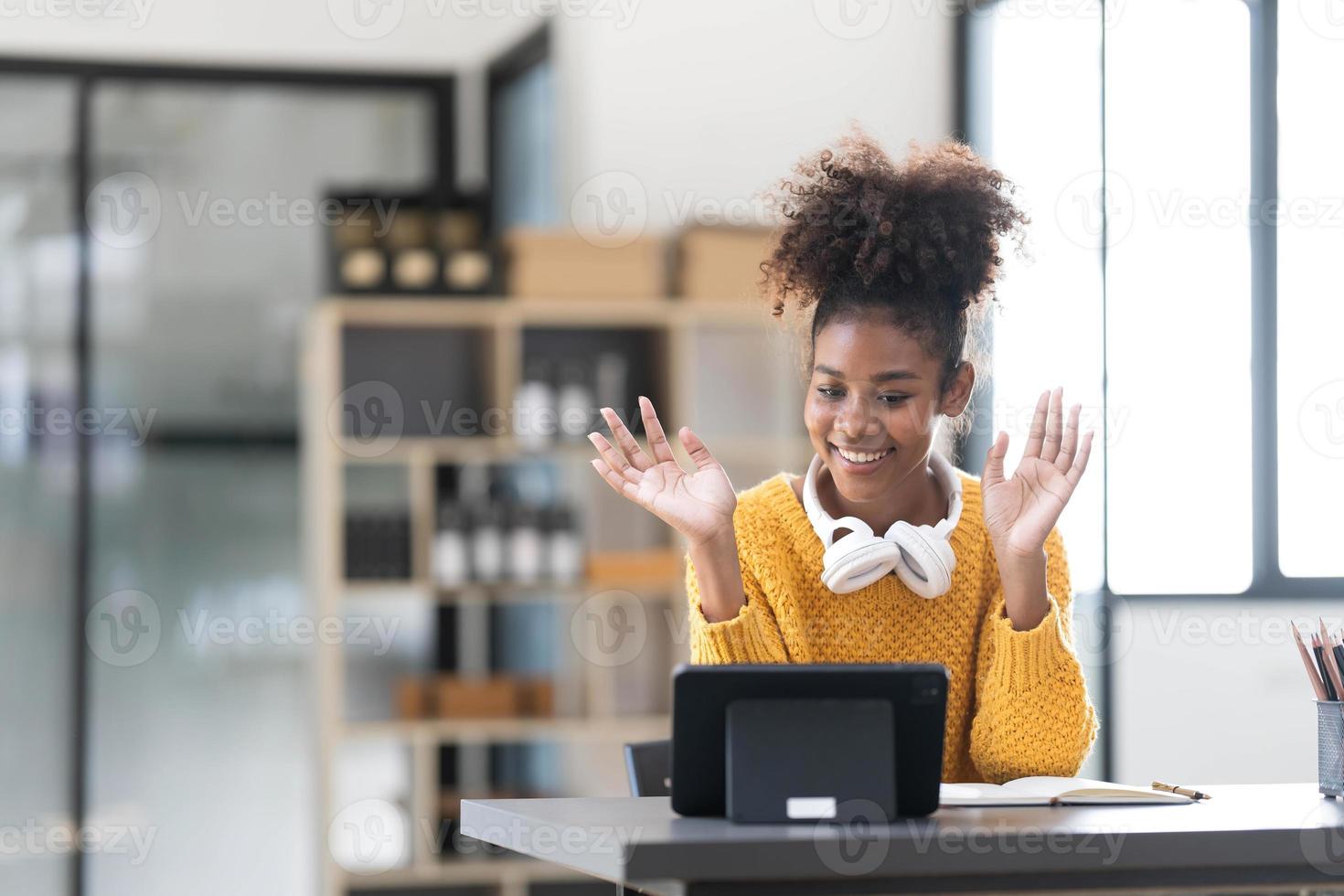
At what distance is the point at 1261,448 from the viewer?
14.6 feet

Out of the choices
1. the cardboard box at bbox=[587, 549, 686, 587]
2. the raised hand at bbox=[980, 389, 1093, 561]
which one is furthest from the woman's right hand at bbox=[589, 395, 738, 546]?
the cardboard box at bbox=[587, 549, 686, 587]

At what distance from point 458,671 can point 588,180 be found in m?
1.65

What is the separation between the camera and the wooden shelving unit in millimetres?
4574

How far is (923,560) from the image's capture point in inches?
88.4

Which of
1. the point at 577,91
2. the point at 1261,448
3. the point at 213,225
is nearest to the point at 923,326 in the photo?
the point at 1261,448

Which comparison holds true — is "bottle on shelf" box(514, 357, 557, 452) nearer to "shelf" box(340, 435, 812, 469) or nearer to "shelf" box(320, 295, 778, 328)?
"shelf" box(340, 435, 812, 469)

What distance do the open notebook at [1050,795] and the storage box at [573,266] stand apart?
2801 millimetres

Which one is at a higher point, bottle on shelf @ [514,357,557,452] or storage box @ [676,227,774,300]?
storage box @ [676,227,774,300]

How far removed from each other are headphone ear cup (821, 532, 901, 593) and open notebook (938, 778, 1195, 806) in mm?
330

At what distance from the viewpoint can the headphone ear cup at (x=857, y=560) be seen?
2.24 m

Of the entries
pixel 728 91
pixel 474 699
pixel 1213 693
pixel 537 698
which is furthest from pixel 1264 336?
pixel 474 699

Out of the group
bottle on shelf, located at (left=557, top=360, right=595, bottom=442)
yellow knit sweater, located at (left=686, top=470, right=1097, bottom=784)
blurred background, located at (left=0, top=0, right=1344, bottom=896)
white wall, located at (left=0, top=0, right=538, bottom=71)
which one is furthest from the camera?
white wall, located at (left=0, top=0, right=538, bottom=71)

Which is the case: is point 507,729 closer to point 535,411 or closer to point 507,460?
point 507,460

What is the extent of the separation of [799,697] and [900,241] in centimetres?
81
